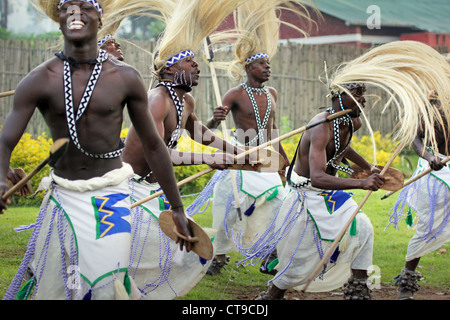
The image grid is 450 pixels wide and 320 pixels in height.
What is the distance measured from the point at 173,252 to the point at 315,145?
1.38 meters

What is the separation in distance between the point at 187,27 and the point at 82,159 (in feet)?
7.65

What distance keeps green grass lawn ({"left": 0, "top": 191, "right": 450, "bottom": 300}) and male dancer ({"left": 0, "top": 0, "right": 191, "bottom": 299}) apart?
7.69 feet

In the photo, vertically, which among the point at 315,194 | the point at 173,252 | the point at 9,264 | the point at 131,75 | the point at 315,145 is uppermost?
the point at 131,75

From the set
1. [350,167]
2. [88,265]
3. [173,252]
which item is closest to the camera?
[88,265]

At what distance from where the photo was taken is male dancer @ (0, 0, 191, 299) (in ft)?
11.8

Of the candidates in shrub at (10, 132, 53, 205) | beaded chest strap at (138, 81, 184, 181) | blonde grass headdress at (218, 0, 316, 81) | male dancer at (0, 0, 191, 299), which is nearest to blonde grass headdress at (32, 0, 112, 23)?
Result: male dancer at (0, 0, 191, 299)

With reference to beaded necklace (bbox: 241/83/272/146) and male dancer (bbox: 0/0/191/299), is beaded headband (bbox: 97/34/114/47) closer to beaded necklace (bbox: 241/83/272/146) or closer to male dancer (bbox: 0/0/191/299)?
beaded necklace (bbox: 241/83/272/146)

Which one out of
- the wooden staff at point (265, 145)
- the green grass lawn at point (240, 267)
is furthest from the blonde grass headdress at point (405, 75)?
the green grass lawn at point (240, 267)

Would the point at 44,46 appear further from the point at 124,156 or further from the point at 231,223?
the point at 124,156

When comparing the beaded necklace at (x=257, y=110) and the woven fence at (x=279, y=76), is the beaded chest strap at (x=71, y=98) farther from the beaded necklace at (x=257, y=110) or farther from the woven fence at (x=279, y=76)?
the woven fence at (x=279, y=76)

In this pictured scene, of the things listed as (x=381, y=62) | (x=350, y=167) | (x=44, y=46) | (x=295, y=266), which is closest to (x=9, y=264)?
(x=295, y=266)

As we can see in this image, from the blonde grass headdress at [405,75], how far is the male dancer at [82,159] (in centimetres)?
221

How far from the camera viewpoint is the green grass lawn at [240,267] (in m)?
6.38
